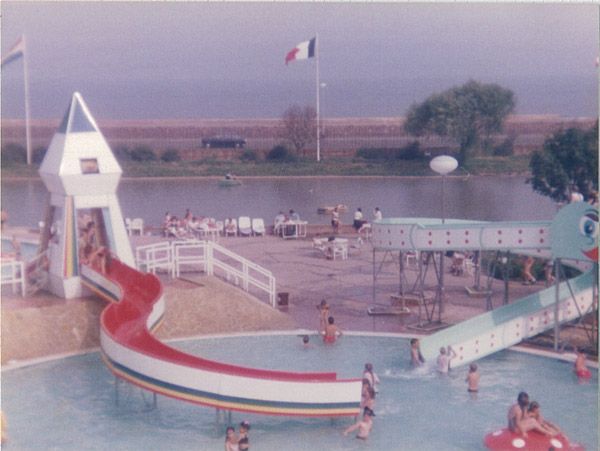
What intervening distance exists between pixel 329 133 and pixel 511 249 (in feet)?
21.9

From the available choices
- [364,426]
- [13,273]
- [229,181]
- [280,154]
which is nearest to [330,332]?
[364,426]

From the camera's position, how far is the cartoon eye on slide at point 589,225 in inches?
535

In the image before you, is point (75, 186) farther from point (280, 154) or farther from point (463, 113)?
point (463, 113)

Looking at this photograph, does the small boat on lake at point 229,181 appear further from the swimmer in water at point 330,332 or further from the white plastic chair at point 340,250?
the swimmer in water at point 330,332

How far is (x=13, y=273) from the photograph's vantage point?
1541 cm

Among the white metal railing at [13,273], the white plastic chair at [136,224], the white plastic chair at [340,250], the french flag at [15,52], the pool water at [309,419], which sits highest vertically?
the french flag at [15,52]

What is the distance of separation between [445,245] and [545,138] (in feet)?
22.8

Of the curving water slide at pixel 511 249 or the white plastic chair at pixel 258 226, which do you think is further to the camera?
the white plastic chair at pixel 258 226

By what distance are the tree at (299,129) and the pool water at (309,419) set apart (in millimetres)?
6354

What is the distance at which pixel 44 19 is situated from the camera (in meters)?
14.3

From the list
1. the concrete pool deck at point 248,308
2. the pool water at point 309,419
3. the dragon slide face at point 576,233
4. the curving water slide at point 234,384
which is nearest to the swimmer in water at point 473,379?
the pool water at point 309,419

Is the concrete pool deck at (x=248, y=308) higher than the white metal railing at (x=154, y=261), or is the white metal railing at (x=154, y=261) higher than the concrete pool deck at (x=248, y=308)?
the white metal railing at (x=154, y=261)

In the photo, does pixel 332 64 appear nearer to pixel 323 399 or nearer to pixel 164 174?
pixel 164 174

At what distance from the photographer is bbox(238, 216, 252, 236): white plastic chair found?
22.8 metres
